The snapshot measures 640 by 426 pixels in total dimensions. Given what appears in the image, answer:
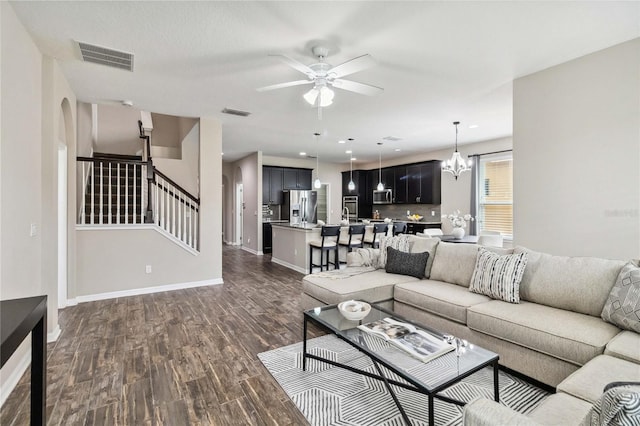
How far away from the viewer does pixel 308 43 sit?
9.02ft

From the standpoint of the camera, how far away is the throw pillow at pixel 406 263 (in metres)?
3.67

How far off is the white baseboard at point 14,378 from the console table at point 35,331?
3.46 ft

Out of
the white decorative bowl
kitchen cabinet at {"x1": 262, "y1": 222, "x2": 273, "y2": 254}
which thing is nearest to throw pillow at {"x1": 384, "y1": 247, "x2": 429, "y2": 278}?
the white decorative bowl

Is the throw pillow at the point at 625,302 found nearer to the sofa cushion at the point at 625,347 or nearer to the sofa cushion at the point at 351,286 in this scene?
the sofa cushion at the point at 625,347

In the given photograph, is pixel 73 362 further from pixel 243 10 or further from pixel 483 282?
pixel 483 282

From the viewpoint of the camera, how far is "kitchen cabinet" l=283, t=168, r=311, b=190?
9180 mm

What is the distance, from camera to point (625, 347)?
1815 mm

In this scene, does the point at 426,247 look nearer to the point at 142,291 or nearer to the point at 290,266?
the point at 290,266

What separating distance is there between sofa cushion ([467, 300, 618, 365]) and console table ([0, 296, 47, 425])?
2.82m

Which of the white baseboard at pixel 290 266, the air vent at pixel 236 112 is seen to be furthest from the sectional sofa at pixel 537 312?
the air vent at pixel 236 112

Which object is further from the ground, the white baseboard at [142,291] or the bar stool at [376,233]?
the bar stool at [376,233]

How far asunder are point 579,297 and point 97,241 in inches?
222

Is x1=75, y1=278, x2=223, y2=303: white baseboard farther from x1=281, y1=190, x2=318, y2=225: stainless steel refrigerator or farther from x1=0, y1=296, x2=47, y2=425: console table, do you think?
x1=281, y1=190, x2=318, y2=225: stainless steel refrigerator

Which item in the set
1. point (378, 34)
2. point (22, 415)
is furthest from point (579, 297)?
point (22, 415)
